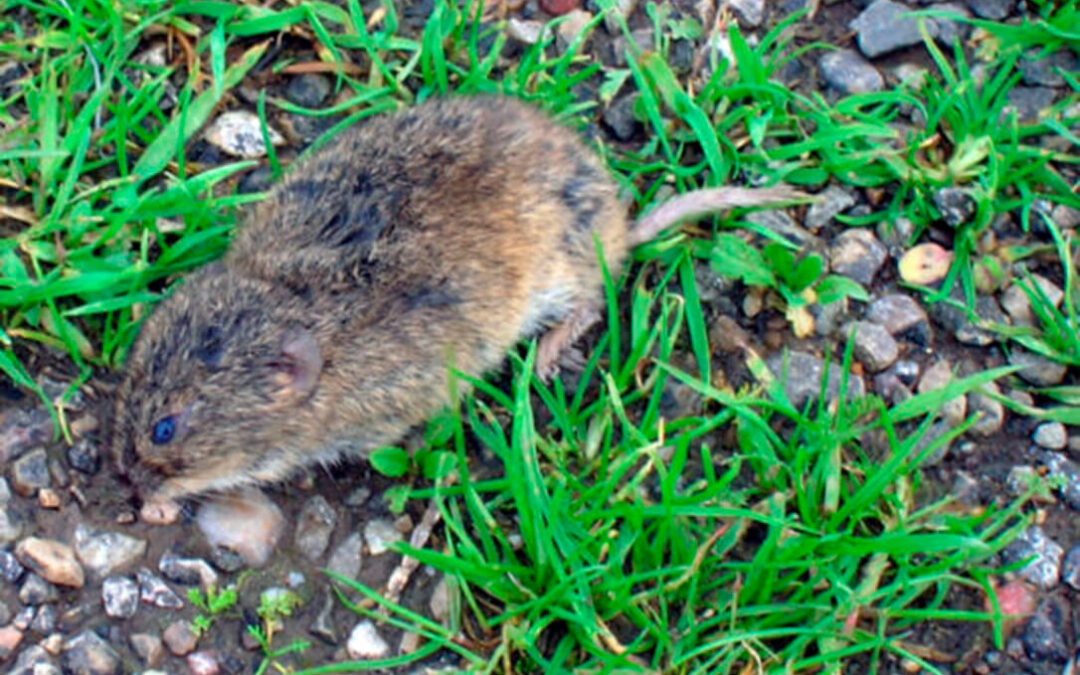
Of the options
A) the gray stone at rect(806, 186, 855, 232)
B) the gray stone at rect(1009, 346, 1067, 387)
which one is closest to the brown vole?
the gray stone at rect(806, 186, 855, 232)

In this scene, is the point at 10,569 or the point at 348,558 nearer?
the point at 10,569

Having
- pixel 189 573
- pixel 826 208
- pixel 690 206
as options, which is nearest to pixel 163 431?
pixel 189 573

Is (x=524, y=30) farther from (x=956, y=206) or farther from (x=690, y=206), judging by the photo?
(x=956, y=206)

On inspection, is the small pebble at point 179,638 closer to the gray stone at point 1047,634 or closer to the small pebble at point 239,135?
the small pebble at point 239,135

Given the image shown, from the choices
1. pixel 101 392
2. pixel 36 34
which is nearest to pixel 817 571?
pixel 101 392

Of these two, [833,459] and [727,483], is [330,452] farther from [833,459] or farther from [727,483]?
[833,459]

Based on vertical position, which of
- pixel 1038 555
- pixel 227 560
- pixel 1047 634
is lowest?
pixel 1047 634

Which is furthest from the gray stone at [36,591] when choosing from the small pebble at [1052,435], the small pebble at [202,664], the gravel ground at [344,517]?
the small pebble at [1052,435]
